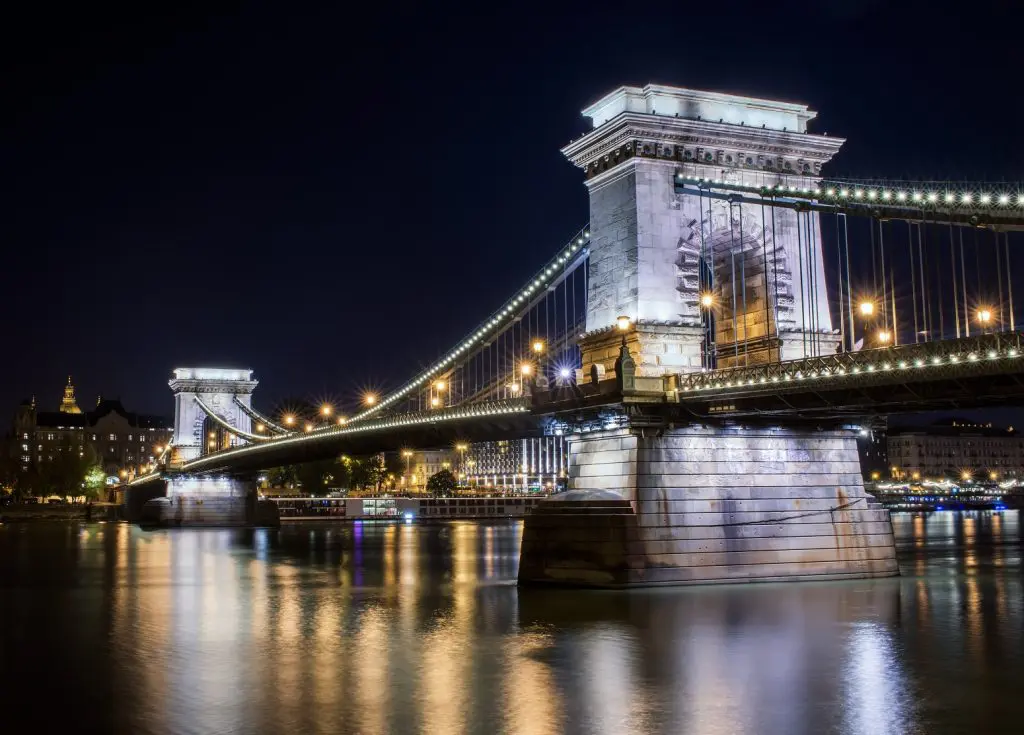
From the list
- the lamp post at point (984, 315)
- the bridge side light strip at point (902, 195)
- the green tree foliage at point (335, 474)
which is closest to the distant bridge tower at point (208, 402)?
the green tree foliage at point (335, 474)

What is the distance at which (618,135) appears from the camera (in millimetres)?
34969

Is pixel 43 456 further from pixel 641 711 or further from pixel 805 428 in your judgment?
pixel 641 711

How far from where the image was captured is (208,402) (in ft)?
395

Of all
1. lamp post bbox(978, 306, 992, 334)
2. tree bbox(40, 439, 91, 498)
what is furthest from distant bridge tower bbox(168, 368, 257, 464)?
lamp post bbox(978, 306, 992, 334)

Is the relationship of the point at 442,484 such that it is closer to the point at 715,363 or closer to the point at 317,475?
the point at 317,475

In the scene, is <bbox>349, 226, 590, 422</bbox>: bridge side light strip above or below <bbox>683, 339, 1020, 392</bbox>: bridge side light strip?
above

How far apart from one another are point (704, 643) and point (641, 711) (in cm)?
662

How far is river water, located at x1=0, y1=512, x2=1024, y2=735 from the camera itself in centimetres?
1833

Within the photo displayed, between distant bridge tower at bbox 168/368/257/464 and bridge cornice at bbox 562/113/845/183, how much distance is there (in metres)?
87.8

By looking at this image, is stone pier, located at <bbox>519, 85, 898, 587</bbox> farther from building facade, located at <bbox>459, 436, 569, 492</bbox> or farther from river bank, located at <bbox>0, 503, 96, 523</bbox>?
building facade, located at <bbox>459, 436, 569, 492</bbox>

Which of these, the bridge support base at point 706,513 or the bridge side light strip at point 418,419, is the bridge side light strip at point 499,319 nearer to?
the bridge side light strip at point 418,419

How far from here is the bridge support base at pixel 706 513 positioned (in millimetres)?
32375

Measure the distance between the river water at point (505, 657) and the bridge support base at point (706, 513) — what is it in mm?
801

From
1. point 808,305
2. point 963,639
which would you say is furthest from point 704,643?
point 808,305
